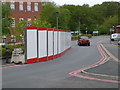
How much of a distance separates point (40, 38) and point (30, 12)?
4064 cm

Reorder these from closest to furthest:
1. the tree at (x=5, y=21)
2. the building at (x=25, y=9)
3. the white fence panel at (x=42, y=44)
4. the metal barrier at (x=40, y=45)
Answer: the metal barrier at (x=40, y=45) → the white fence panel at (x=42, y=44) → the tree at (x=5, y=21) → the building at (x=25, y=9)

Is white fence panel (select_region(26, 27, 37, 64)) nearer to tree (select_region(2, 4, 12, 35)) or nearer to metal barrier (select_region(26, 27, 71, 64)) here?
metal barrier (select_region(26, 27, 71, 64))

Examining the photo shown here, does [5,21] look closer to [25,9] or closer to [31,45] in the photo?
[31,45]

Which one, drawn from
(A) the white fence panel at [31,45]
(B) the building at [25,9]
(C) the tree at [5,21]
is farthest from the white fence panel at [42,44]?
(B) the building at [25,9]

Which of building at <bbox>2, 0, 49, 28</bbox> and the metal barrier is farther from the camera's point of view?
building at <bbox>2, 0, 49, 28</bbox>

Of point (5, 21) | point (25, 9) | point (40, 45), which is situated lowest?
point (40, 45)

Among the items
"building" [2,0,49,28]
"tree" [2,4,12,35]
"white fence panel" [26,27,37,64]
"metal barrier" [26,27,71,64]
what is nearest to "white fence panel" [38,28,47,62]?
"metal barrier" [26,27,71,64]

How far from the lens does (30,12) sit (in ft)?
185

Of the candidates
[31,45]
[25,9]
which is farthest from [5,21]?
[25,9]

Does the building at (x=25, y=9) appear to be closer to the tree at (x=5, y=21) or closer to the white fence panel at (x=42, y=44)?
the tree at (x=5, y=21)

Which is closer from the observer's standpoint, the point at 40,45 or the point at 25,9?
the point at 40,45

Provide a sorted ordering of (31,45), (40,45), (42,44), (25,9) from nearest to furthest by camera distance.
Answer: (31,45)
(40,45)
(42,44)
(25,9)

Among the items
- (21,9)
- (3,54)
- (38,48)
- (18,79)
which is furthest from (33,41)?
(21,9)

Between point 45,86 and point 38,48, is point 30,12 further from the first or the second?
point 45,86
